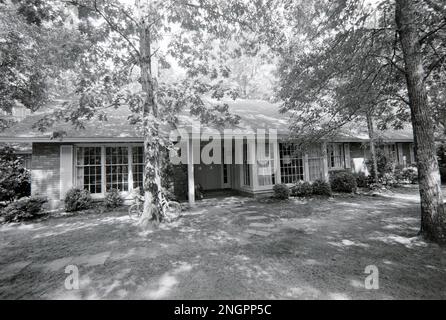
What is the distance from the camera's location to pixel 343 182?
11.3 metres

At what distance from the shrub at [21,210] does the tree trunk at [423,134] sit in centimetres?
1161

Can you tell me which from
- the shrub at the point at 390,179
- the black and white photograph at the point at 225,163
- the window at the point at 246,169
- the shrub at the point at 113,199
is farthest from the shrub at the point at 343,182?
the shrub at the point at 113,199

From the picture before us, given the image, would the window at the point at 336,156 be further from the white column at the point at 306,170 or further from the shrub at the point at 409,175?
the shrub at the point at 409,175

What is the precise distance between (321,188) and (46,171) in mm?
11928

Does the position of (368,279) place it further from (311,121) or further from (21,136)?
(21,136)

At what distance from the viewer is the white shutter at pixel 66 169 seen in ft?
29.3

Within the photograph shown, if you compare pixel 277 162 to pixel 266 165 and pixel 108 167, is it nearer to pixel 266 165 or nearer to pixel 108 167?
pixel 266 165

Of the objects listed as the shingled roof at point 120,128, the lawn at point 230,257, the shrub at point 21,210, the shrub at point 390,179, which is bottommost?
the lawn at point 230,257

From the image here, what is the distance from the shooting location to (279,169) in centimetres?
1113

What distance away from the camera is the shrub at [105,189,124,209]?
923 centimetres

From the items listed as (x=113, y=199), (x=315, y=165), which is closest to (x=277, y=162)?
(x=315, y=165)

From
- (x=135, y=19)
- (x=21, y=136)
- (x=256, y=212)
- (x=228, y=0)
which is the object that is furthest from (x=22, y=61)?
(x=256, y=212)

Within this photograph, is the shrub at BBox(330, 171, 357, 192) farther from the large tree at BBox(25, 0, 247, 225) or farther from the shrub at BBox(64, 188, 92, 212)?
the shrub at BBox(64, 188, 92, 212)

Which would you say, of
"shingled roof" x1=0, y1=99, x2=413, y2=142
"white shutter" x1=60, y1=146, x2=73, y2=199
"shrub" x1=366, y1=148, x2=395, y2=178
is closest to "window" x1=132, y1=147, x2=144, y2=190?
"shingled roof" x1=0, y1=99, x2=413, y2=142
